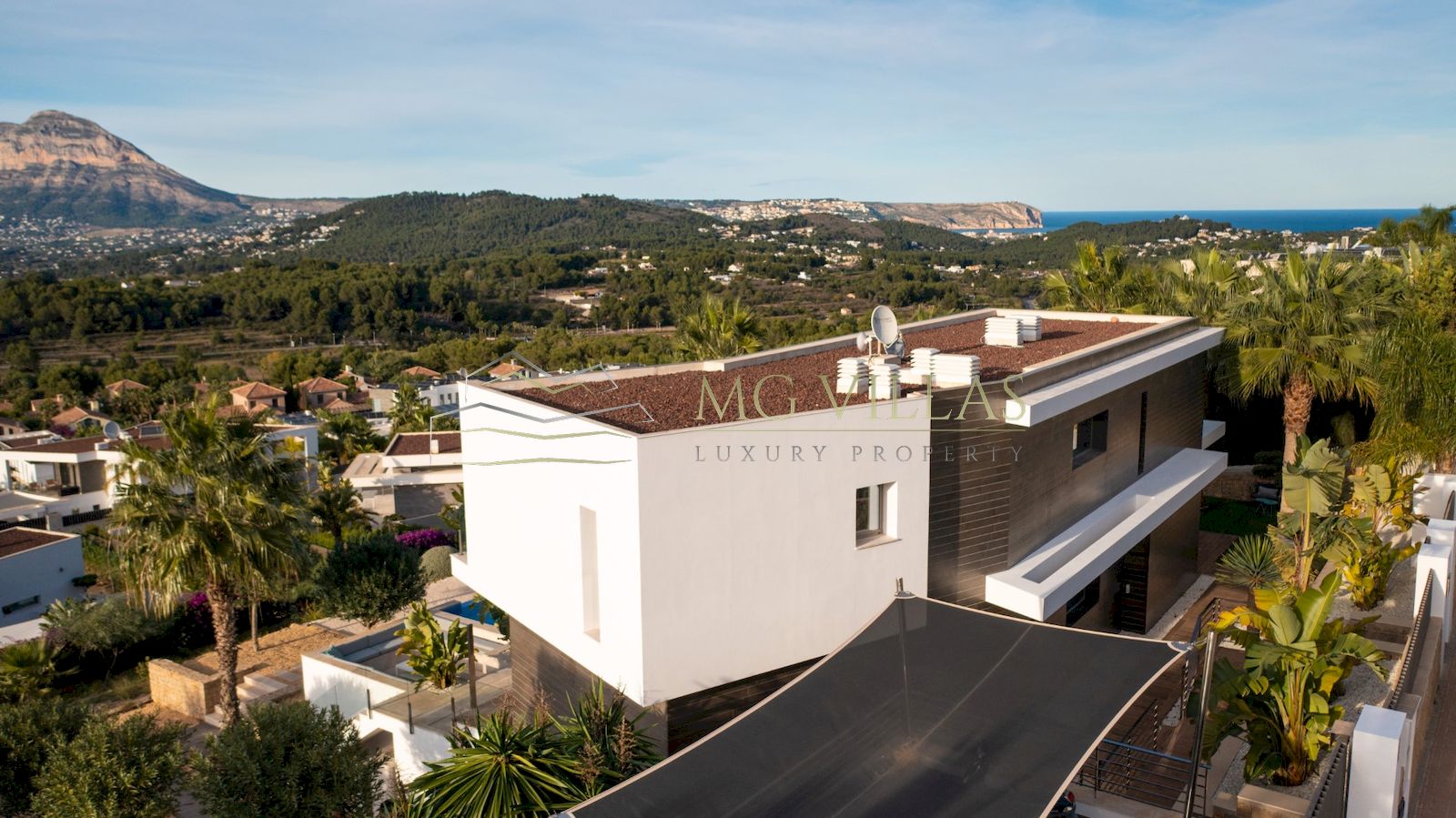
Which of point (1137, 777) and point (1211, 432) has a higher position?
point (1211, 432)

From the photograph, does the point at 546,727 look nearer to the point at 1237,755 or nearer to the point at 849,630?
the point at 849,630

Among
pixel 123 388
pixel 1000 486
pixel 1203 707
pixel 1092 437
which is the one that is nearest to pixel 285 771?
pixel 1000 486

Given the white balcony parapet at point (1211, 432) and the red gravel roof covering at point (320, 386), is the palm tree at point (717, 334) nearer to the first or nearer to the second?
the white balcony parapet at point (1211, 432)

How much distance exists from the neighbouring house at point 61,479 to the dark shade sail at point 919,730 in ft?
130

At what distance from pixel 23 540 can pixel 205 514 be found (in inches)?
1001

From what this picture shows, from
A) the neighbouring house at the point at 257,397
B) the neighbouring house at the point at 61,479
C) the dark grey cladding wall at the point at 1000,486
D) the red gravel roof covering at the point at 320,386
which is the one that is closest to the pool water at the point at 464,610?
the dark grey cladding wall at the point at 1000,486

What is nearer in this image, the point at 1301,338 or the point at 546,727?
the point at 546,727

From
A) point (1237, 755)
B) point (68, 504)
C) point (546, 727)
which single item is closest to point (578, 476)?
point (546, 727)

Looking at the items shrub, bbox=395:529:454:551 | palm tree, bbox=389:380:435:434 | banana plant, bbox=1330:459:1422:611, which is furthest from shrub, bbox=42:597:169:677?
banana plant, bbox=1330:459:1422:611

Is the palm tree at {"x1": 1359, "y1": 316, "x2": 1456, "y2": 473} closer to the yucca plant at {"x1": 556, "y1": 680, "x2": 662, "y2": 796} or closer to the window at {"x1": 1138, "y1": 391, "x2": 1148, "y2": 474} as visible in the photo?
the window at {"x1": 1138, "y1": 391, "x2": 1148, "y2": 474}

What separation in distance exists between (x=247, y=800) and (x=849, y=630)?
727 cm

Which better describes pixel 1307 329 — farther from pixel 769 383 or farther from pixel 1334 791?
pixel 1334 791

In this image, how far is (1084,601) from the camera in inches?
623

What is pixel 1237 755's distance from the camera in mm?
10195
